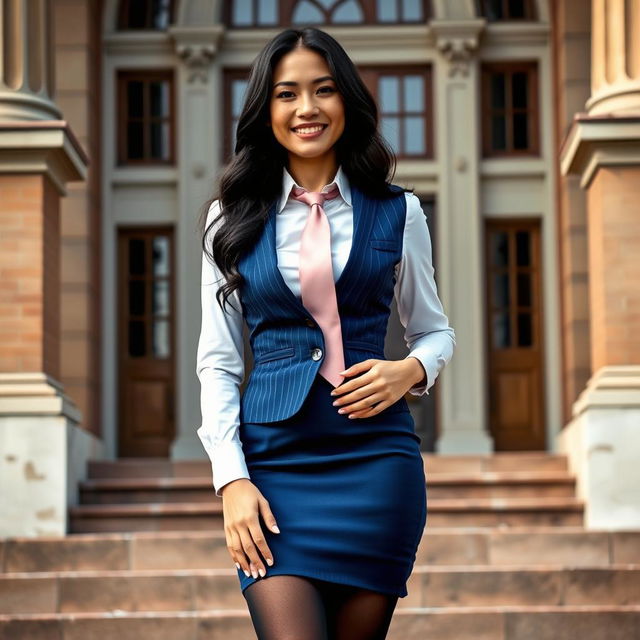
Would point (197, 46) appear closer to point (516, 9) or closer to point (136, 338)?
point (136, 338)

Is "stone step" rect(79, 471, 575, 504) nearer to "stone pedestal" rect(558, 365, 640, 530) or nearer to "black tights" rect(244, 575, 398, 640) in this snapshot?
"stone pedestal" rect(558, 365, 640, 530)

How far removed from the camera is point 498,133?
12.2 metres

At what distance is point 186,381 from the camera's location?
38.7ft

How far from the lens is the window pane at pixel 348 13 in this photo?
484 inches

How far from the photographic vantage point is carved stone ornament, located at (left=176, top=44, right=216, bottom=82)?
1199cm

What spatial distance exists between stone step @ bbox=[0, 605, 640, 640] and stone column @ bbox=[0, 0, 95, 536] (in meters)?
1.75

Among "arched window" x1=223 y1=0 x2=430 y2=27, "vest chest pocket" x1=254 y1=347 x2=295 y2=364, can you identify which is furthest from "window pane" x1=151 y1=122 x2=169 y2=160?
"vest chest pocket" x1=254 y1=347 x2=295 y2=364

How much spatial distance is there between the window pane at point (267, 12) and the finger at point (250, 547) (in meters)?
9.99

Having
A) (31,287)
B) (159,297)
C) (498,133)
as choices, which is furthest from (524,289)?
(31,287)

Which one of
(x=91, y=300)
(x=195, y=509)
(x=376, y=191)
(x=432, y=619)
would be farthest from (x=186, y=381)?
(x=376, y=191)

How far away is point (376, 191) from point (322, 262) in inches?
10.0

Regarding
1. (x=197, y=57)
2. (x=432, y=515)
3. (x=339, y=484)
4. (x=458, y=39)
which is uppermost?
(x=458, y=39)

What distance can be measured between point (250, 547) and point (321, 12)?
10.1 meters

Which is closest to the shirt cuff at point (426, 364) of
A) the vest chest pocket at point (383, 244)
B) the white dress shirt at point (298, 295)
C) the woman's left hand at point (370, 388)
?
the white dress shirt at point (298, 295)
